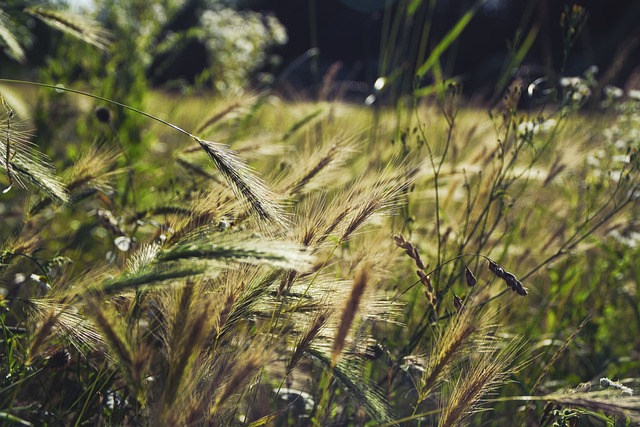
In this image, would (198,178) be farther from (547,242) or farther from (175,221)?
(547,242)

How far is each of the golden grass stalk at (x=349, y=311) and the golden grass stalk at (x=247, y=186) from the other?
0.68ft

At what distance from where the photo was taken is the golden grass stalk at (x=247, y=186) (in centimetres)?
120

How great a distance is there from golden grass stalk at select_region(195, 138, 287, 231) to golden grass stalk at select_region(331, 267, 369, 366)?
206mm

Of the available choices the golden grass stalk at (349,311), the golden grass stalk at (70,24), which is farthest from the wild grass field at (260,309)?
the golden grass stalk at (70,24)

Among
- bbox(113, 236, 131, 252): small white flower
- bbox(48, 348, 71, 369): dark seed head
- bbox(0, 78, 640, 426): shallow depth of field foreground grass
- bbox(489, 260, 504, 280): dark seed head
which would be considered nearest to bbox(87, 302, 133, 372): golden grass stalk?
bbox(0, 78, 640, 426): shallow depth of field foreground grass

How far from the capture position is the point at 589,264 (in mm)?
2889

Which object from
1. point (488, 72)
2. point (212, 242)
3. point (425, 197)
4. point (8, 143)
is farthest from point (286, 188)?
point (488, 72)

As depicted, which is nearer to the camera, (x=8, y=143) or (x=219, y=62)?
(x=8, y=143)

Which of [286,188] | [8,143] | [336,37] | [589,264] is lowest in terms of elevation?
[336,37]

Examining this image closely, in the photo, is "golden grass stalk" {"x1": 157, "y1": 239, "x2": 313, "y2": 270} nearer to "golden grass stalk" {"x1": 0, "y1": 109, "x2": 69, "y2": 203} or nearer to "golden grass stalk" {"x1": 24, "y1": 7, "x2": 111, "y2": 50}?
"golden grass stalk" {"x1": 0, "y1": 109, "x2": 69, "y2": 203}

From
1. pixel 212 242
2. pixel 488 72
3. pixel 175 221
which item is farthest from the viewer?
pixel 488 72

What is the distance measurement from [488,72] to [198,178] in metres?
17.3

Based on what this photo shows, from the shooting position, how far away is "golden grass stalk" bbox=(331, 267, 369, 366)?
1.04 meters

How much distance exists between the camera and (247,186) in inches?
48.0
